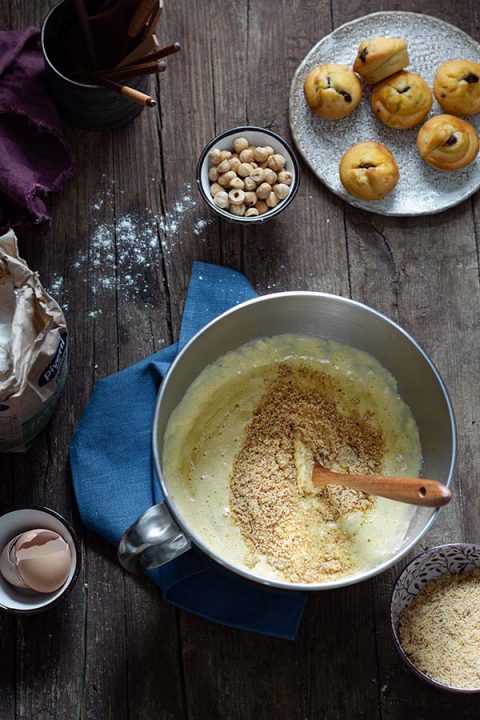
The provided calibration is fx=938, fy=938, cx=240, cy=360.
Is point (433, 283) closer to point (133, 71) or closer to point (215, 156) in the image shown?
point (215, 156)

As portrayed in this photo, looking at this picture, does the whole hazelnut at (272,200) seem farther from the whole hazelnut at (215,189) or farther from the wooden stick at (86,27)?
the wooden stick at (86,27)

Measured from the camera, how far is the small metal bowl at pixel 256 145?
1.57 meters

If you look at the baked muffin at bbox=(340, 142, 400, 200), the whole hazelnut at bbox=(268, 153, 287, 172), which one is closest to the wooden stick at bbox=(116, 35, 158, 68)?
the whole hazelnut at bbox=(268, 153, 287, 172)

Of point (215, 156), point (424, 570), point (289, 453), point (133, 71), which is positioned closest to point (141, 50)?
point (133, 71)

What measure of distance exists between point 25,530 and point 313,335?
0.55 meters

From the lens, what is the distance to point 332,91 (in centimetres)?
160

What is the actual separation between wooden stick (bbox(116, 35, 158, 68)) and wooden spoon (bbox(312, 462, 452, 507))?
0.71m

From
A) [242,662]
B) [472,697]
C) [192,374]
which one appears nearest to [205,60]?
[192,374]

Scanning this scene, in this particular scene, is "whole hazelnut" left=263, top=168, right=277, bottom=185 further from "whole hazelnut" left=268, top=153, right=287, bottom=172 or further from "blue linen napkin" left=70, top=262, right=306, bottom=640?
"blue linen napkin" left=70, top=262, right=306, bottom=640

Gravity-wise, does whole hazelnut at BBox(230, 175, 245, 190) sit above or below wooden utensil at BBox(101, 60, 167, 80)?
below

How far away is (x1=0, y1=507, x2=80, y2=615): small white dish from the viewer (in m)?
1.43

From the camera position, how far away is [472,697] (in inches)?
60.1

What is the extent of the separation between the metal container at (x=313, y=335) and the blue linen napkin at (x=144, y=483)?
4.5 inches

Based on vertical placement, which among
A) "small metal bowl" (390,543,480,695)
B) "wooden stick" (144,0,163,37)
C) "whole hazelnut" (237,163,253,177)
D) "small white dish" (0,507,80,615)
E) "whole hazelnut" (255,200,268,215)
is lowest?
"small metal bowl" (390,543,480,695)
